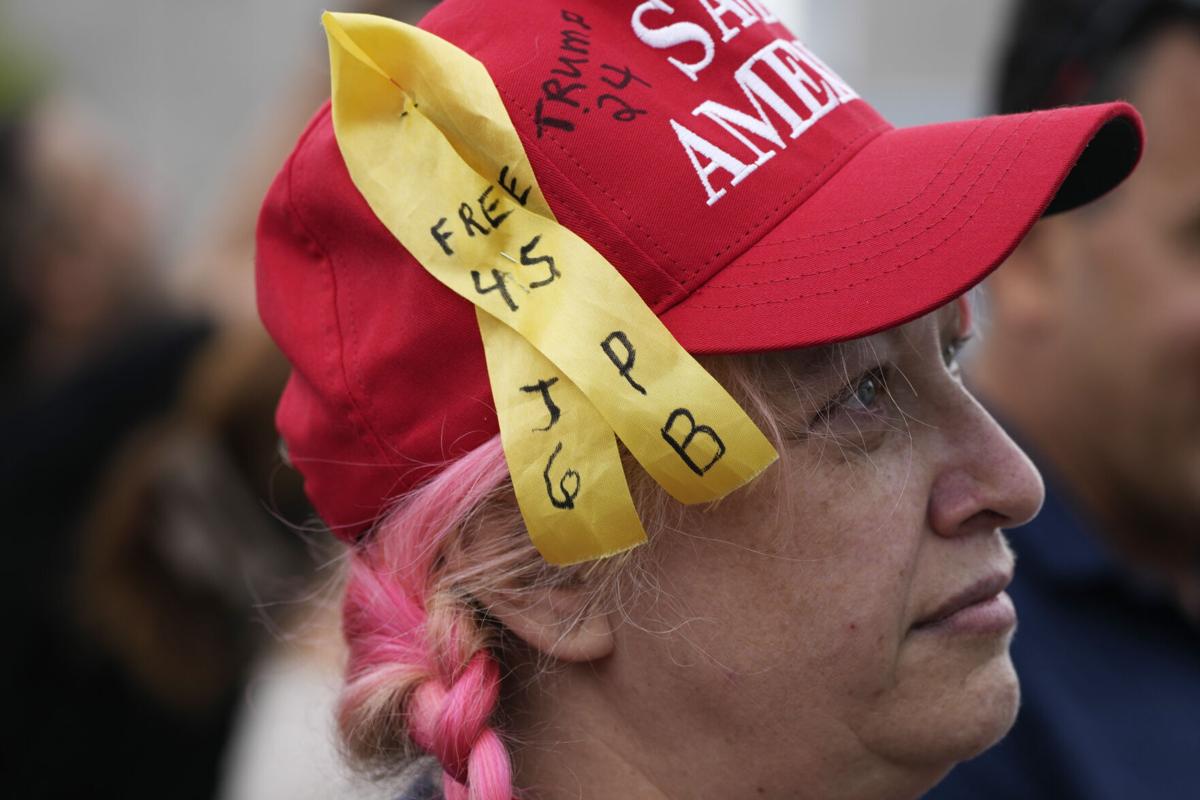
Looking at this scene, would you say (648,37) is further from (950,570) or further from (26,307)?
(26,307)

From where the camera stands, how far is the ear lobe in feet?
5.39

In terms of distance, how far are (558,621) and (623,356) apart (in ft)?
1.23

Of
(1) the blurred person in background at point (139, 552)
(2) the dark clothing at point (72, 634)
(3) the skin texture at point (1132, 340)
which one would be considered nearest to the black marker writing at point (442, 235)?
(1) the blurred person in background at point (139, 552)

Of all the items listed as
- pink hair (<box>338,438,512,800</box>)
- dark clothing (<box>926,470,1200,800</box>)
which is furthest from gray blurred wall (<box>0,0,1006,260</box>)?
pink hair (<box>338,438,512,800</box>)

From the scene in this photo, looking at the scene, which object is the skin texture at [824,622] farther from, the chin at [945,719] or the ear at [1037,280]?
the ear at [1037,280]

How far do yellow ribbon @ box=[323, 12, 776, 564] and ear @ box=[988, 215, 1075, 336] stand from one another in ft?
5.93

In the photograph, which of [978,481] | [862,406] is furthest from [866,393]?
[978,481]

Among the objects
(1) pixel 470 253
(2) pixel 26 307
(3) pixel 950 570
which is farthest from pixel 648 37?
(2) pixel 26 307

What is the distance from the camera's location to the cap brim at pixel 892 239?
4.97 ft

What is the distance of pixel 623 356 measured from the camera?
150 cm

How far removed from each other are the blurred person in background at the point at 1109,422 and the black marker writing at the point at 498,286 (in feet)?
4.91

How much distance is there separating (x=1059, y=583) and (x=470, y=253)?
1.82m

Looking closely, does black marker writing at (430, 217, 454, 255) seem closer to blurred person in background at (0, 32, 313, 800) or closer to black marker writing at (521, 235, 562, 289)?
black marker writing at (521, 235, 562, 289)

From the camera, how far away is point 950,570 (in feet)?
5.44
